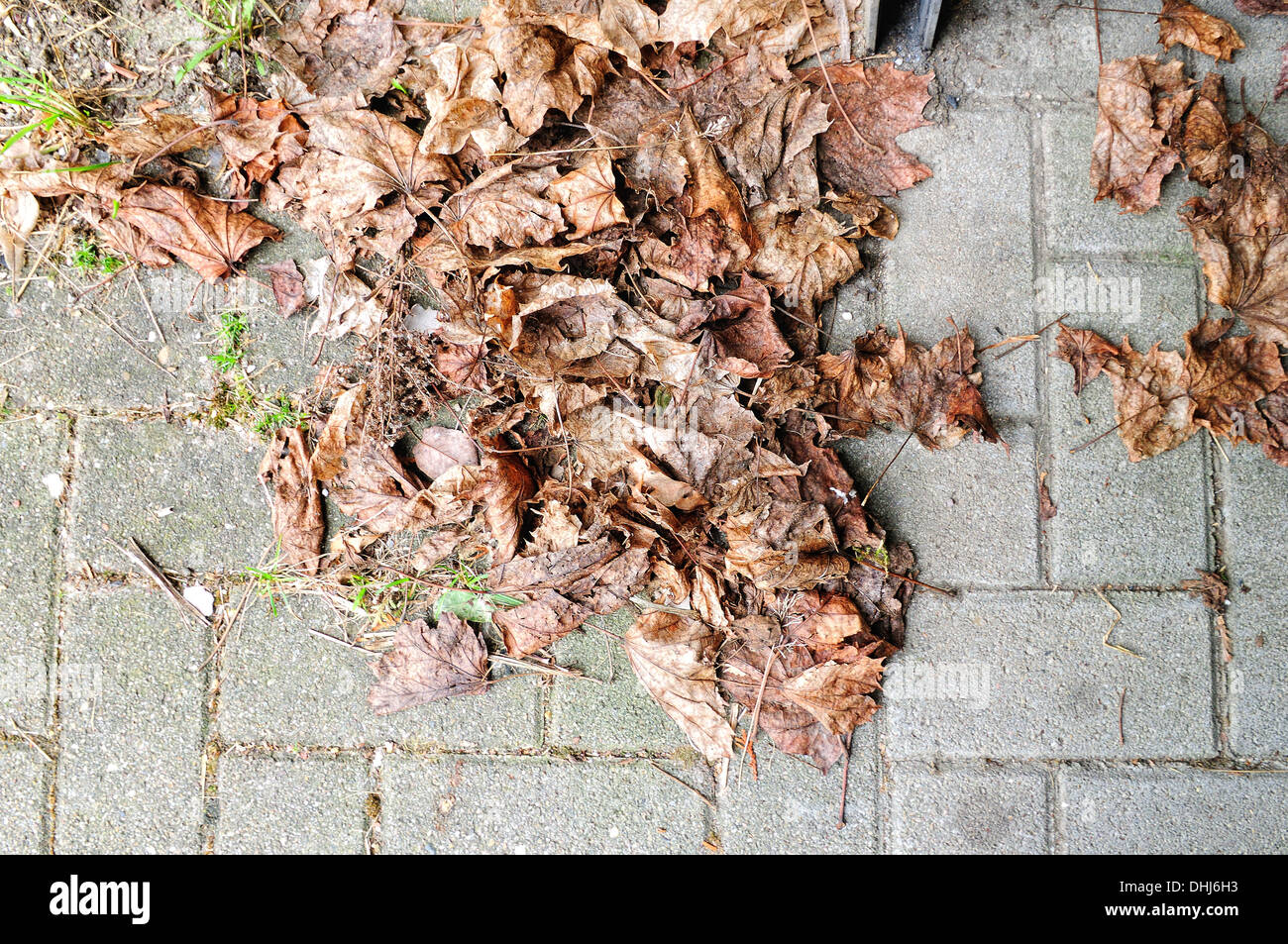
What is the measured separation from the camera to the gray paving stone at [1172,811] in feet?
8.17

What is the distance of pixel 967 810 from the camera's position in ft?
8.21

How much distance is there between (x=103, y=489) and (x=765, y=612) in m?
2.18

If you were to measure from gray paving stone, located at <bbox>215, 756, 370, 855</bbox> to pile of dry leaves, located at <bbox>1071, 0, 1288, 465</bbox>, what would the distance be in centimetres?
272

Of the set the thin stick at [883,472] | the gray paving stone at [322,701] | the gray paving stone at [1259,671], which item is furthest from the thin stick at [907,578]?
the gray paving stone at [322,701]

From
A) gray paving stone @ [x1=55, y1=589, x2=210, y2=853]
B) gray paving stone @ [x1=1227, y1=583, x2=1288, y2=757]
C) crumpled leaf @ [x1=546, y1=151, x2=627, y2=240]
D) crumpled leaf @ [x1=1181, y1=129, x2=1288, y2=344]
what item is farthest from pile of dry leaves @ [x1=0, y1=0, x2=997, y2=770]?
gray paving stone @ [x1=1227, y1=583, x2=1288, y2=757]

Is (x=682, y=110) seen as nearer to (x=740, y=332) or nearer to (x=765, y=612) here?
(x=740, y=332)

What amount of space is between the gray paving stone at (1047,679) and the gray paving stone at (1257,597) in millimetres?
109

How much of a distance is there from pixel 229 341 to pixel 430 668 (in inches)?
49.1

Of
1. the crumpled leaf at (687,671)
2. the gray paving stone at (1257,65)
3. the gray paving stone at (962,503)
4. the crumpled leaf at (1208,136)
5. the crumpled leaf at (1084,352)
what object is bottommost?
the crumpled leaf at (687,671)

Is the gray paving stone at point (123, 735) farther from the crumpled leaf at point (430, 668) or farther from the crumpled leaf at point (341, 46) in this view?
the crumpled leaf at point (341, 46)

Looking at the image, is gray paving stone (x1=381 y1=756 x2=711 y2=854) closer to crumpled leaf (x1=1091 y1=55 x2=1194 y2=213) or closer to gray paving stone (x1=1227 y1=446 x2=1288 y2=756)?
gray paving stone (x1=1227 y1=446 x2=1288 y2=756)

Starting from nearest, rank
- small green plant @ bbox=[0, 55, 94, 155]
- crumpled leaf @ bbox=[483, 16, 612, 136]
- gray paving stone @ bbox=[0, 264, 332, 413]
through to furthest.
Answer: crumpled leaf @ bbox=[483, 16, 612, 136] < small green plant @ bbox=[0, 55, 94, 155] < gray paving stone @ bbox=[0, 264, 332, 413]

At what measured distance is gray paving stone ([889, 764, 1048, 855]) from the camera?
8.18 feet
